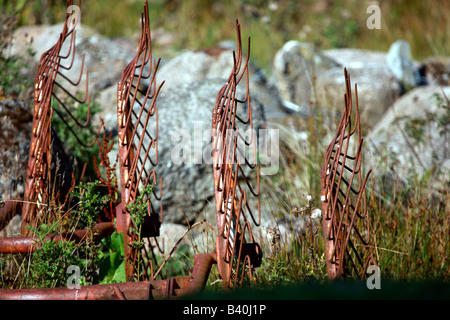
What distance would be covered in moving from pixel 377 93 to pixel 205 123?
234cm

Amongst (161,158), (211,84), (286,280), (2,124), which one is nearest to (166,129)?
(161,158)

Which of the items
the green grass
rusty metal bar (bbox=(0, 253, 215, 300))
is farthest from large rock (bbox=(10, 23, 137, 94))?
rusty metal bar (bbox=(0, 253, 215, 300))

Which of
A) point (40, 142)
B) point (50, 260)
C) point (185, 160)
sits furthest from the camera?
point (185, 160)

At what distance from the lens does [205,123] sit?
139 inches

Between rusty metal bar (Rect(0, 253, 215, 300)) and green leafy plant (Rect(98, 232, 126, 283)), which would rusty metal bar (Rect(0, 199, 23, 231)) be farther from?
rusty metal bar (Rect(0, 253, 215, 300))

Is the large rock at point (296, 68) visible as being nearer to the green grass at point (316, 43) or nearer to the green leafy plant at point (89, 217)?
the green grass at point (316, 43)

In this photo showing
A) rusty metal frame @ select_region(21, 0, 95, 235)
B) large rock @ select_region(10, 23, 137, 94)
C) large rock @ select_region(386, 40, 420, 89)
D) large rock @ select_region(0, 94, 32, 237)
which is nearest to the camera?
rusty metal frame @ select_region(21, 0, 95, 235)

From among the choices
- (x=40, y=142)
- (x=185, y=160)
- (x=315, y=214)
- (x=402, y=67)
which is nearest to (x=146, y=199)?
(x=40, y=142)

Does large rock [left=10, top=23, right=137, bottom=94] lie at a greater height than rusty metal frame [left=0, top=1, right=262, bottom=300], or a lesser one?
greater

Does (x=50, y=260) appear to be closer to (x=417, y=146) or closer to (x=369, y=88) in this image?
(x=417, y=146)

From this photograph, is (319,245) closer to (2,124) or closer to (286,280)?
(286,280)

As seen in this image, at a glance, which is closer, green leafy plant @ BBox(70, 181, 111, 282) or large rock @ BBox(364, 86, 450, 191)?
green leafy plant @ BBox(70, 181, 111, 282)

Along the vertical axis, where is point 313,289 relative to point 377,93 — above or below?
below
